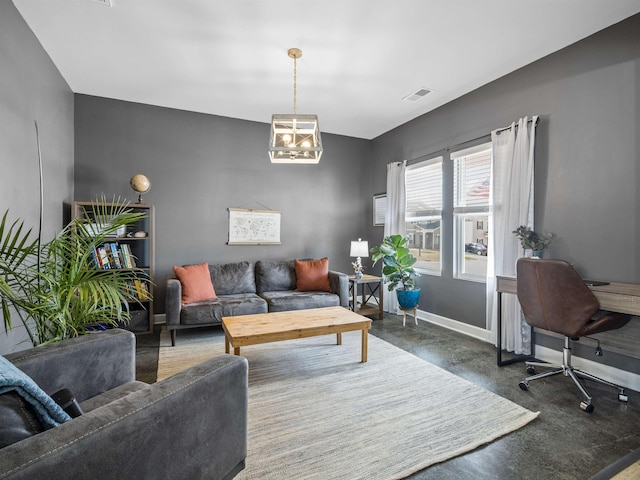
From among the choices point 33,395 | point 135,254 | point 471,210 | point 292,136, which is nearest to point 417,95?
point 471,210

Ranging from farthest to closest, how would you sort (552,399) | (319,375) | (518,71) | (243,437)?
1. (518,71)
2. (319,375)
3. (552,399)
4. (243,437)

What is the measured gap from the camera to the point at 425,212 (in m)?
4.60

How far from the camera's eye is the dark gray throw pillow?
88 centimetres

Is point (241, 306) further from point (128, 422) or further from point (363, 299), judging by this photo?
point (128, 422)

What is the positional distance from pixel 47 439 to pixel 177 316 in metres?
2.82

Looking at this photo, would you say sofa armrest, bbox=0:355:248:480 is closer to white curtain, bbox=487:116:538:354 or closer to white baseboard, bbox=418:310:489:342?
white curtain, bbox=487:116:538:354

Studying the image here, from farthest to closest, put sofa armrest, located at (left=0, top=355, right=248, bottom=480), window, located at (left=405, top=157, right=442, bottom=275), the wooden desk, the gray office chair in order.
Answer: window, located at (left=405, top=157, right=442, bottom=275), the gray office chair, the wooden desk, sofa armrest, located at (left=0, top=355, right=248, bottom=480)

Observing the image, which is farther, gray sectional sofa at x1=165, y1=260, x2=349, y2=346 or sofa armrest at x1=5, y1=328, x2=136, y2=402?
gray sectional sofa at x1=165, y1=260, x2=349, y2=346

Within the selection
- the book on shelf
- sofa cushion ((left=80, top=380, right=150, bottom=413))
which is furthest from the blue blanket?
the book on shelf

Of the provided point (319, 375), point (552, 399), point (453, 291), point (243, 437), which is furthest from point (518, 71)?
point (243, 437)

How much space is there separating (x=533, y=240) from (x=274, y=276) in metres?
3.10

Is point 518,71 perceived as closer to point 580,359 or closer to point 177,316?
point 580,359

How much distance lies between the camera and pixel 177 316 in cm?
354

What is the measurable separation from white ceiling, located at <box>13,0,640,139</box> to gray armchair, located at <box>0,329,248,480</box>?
2.44 metres
